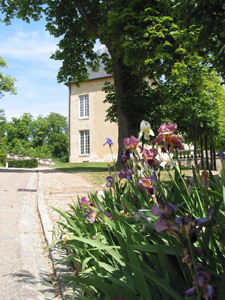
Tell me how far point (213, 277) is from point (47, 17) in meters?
15.8

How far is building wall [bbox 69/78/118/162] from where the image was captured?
30609 mm

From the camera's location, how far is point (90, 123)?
31375 millimetres

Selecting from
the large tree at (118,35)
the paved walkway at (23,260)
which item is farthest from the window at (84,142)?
the paved walkway at (23,260)

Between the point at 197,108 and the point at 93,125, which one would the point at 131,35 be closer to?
the point at 197,108

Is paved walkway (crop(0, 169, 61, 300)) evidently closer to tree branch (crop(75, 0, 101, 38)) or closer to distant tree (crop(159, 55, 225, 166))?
tree branch (crop(75, 0, 101, 38))

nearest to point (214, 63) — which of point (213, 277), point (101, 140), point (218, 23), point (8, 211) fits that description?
point (218, 23)

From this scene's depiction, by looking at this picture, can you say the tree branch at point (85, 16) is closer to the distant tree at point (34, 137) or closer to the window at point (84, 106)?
the window at point (84, 106)

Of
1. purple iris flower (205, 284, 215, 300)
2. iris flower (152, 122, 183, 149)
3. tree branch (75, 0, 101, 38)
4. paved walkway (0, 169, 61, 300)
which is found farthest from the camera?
tree branch (75, 0, 101, 38)

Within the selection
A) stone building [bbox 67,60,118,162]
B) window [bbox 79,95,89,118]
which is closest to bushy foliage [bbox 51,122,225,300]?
stone building [bbox 67,60,118,162]

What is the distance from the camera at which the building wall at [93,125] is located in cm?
3061

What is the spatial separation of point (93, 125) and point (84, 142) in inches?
87.2

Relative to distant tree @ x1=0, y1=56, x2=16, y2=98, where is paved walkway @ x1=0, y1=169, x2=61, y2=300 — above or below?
below

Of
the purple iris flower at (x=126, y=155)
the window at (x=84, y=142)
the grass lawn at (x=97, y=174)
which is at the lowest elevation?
the grass lawn at (x=97, y=174)

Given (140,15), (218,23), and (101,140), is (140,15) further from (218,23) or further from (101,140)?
(101,140)
